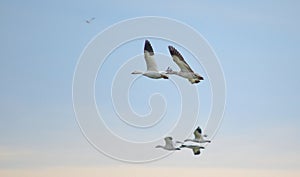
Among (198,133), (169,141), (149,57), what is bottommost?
(169,141)

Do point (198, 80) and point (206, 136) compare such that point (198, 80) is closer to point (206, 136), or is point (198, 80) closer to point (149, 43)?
point (149, 43)

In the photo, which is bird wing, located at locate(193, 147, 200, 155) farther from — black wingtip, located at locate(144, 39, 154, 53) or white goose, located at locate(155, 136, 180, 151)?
black wingtip, located at locate(144, 39, 154, 53)

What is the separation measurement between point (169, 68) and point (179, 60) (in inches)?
27.9

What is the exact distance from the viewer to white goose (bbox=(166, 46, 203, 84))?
36.2 metres

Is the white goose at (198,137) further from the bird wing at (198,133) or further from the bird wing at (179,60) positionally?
the bird wing at (179,60)

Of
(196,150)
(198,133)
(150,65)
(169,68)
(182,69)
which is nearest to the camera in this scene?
(182,69)

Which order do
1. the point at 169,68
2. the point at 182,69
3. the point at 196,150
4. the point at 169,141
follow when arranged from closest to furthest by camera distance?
the point at 182,69, the point at 169,68, the point at 169,141, the point at 196,150

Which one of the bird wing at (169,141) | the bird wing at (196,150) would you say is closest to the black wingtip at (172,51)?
the bird wing at (169,141)

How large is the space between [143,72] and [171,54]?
152 cm

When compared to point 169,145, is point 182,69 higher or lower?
higher

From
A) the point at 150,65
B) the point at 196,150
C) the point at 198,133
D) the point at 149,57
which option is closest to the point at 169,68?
the point at 150,65

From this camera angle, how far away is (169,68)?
3706 cm

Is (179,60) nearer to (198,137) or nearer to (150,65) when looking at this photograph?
(150,65)

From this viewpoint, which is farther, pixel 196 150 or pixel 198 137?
pixel 196 150
